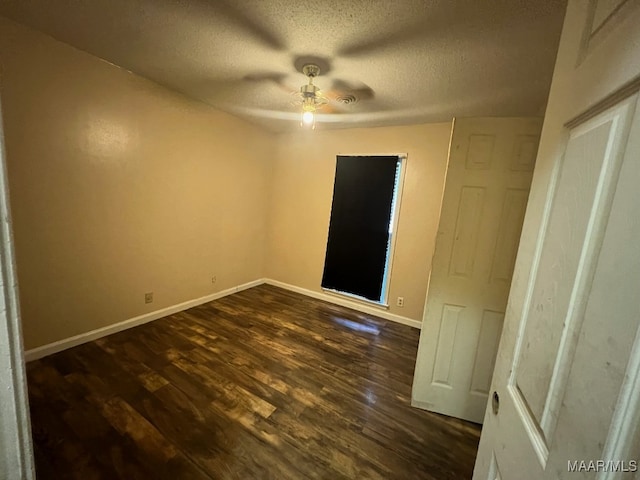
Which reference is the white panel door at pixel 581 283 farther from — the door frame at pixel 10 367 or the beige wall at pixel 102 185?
the beige wall at pixel 102 185

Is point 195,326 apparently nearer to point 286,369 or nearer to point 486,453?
point 286,369

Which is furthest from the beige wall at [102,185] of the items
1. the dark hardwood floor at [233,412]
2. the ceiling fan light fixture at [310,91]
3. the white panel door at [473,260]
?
the white panel door at [473,260]

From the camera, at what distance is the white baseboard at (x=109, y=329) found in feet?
6.65

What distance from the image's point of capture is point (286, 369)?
7.07 feet

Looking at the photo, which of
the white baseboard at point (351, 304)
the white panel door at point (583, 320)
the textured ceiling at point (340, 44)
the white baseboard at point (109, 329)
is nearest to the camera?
the white panel door at point (583, 320)

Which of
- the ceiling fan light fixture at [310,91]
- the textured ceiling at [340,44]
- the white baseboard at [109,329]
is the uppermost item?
the textured ceiling at [340,44]

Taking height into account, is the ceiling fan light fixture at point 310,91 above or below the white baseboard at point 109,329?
above

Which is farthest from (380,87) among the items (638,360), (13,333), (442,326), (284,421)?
(284,421)

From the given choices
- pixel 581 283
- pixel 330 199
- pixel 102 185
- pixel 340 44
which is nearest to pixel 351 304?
pixel 330 199

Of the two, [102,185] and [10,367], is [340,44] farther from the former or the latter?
[102,185]

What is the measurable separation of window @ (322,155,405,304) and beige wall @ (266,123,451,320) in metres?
0.12

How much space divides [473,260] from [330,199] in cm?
227

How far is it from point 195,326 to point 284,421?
5.19 ft

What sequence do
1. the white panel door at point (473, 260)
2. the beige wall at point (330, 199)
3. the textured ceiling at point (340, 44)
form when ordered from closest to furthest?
the textured ceiling at point (340, 44), the white panel door at point (473, 260), the beige wall at point (330, 199)
